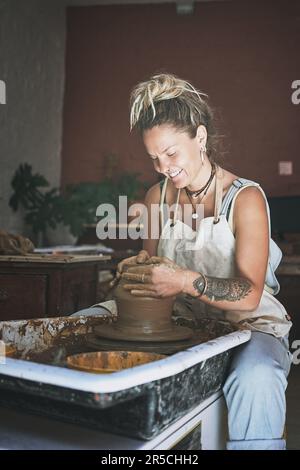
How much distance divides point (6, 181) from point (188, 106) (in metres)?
3.44

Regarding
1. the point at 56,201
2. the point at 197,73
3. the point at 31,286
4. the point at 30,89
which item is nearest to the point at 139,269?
the point at 31,286

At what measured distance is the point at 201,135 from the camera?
2020 mm

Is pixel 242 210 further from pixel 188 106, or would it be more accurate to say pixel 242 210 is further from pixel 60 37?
pixel 60 37

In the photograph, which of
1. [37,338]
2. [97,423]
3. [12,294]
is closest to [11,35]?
[12,294]

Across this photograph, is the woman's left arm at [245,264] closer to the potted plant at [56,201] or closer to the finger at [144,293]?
the finger at [144,293]

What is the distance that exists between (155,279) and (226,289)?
0.25 m

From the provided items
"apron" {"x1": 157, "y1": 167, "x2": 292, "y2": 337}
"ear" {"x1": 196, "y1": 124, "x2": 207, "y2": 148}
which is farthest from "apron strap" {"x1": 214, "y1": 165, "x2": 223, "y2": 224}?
"ear" {"x1": 196, "y1": 124, "x2": 207, "y2": 148}

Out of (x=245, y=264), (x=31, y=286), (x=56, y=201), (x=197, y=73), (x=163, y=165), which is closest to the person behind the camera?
(x=245, y=264)

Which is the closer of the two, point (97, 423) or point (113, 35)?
point (97, 423)

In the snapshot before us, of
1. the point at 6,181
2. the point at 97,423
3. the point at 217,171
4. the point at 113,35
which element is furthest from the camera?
the point at 113,35

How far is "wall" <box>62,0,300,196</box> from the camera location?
583 cm

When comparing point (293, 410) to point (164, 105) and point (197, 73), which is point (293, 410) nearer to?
point (164, 105)

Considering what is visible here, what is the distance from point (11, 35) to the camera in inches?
203

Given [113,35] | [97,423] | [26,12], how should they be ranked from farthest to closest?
[113,35], [26,12], [97,423]
